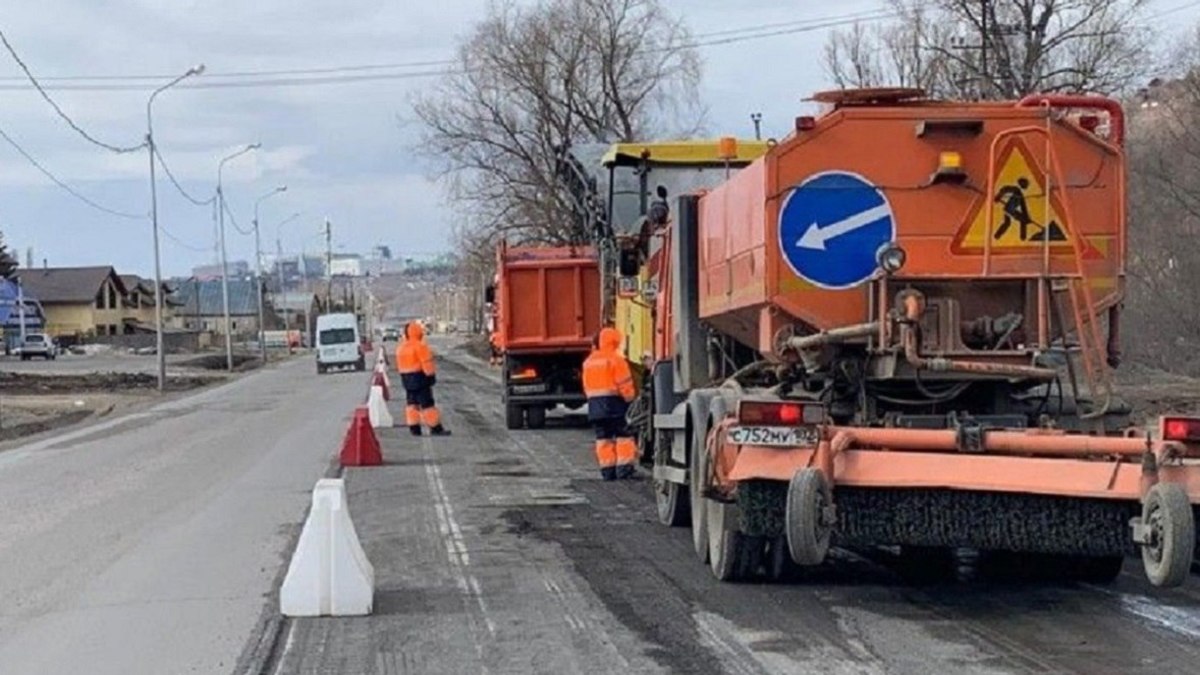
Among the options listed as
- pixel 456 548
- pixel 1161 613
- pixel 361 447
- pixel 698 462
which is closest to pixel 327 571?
pixel 698 462

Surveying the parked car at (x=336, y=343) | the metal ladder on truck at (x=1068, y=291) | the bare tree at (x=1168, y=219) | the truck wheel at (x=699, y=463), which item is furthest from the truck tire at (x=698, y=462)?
the parked car at (x=336, y=343)

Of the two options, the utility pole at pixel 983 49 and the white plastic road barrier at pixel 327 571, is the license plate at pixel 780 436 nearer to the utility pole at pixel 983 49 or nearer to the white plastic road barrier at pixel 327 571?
the white plastic road barrier at pixel 327 571

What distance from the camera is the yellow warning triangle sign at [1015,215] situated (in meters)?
9.35

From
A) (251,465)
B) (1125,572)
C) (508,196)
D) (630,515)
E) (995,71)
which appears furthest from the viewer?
(508,196)

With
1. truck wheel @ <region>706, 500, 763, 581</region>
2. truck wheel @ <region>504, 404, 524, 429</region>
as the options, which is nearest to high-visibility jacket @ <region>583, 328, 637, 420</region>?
truck wheel @ <region>706, 500, 763, 581</region>

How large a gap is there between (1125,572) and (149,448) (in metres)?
17.4

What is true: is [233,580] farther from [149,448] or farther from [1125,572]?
[149,448]

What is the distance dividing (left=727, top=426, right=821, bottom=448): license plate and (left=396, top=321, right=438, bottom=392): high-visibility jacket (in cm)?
1483

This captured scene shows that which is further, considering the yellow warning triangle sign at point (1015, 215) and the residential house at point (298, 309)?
the residential house at point (298, 309)

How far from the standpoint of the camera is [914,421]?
9.58 meters

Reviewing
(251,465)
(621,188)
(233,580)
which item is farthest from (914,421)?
(251,465)

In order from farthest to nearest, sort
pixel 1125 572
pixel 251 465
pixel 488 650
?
1. pixel 251 465
2. pixel 1125 572
3. pixel 488 650

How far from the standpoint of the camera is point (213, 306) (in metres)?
176

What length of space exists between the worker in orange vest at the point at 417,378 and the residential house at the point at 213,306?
429 feet
